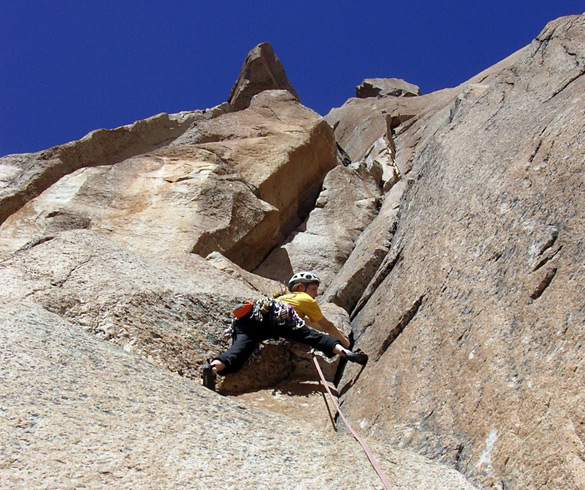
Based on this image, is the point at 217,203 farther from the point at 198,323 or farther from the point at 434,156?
the point at 198,323

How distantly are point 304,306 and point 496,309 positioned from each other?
220 centimetres

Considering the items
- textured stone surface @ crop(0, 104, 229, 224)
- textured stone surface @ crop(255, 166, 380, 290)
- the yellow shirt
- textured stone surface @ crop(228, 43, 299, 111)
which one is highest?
textured stone surface @ crop(228, 43, 299, 111)

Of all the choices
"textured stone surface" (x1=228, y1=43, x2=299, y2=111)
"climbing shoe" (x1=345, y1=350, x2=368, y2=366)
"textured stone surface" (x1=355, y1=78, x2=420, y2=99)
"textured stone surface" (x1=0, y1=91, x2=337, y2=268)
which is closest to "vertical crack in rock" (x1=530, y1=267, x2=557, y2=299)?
"climbing shoe" (x1=345, y1=350, x2=368, y2=366)

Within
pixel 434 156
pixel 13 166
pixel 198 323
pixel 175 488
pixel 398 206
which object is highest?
pixel 13 166

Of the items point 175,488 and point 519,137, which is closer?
point 175,488

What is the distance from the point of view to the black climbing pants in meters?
5.58

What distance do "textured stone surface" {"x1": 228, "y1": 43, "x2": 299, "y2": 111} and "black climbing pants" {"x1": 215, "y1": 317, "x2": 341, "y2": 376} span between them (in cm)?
1452

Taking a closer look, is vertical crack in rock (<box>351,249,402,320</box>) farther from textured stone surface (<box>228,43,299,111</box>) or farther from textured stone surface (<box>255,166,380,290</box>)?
textured stone surface (<box>228,43,299,111</box>)

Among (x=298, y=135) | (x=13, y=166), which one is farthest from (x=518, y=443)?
(x=13, y=166)

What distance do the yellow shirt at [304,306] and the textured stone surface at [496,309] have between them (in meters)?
0.57

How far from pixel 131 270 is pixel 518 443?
417 centimetres

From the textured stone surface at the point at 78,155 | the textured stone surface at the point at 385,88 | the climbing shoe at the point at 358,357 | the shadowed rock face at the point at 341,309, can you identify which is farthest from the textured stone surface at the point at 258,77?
the climbing shoe at the point at 358,357

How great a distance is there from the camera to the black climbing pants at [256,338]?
558 centimetres

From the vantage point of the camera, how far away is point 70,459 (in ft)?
10.8
